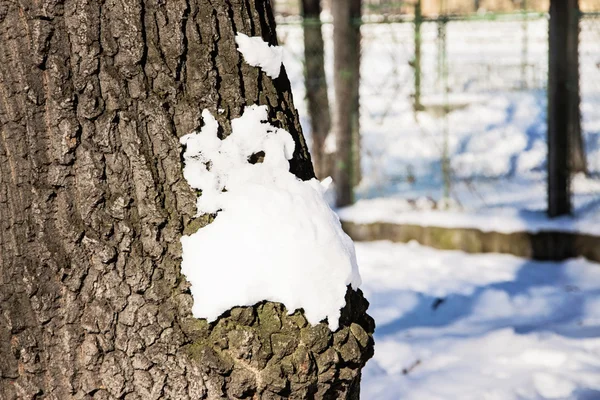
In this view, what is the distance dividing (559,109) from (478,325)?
6.85 ft

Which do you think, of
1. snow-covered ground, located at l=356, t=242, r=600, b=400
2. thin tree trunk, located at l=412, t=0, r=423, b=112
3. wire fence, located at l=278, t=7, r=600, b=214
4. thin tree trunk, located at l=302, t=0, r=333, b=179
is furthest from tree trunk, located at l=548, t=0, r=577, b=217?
thin tree trunk, located at l=302, t=0, r=333, b=179

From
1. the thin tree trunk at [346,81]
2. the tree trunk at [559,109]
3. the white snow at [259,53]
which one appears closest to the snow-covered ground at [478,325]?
the tree trunk at [559,109]

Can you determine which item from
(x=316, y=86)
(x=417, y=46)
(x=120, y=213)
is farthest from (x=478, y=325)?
(x=316, y=86)

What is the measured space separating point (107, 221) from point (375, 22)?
532cm

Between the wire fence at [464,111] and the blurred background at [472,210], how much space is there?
0.09ft

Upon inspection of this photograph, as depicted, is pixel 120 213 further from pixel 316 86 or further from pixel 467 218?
pixel 316 86

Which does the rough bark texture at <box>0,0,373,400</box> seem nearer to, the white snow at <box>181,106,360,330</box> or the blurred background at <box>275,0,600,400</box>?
the white snow at <box>181,106,360,330</box>

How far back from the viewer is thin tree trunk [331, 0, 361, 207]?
21.6ft

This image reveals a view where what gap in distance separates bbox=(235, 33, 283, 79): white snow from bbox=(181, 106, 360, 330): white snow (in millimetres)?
95

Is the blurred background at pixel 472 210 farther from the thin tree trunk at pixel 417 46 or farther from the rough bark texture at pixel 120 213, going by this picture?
the rough bark texture at pixel 120 213

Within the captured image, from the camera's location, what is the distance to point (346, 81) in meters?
6.59

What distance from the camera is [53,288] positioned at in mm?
1628

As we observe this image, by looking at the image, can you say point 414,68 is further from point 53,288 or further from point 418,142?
point 53,288

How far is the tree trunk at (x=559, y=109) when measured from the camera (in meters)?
5.71
